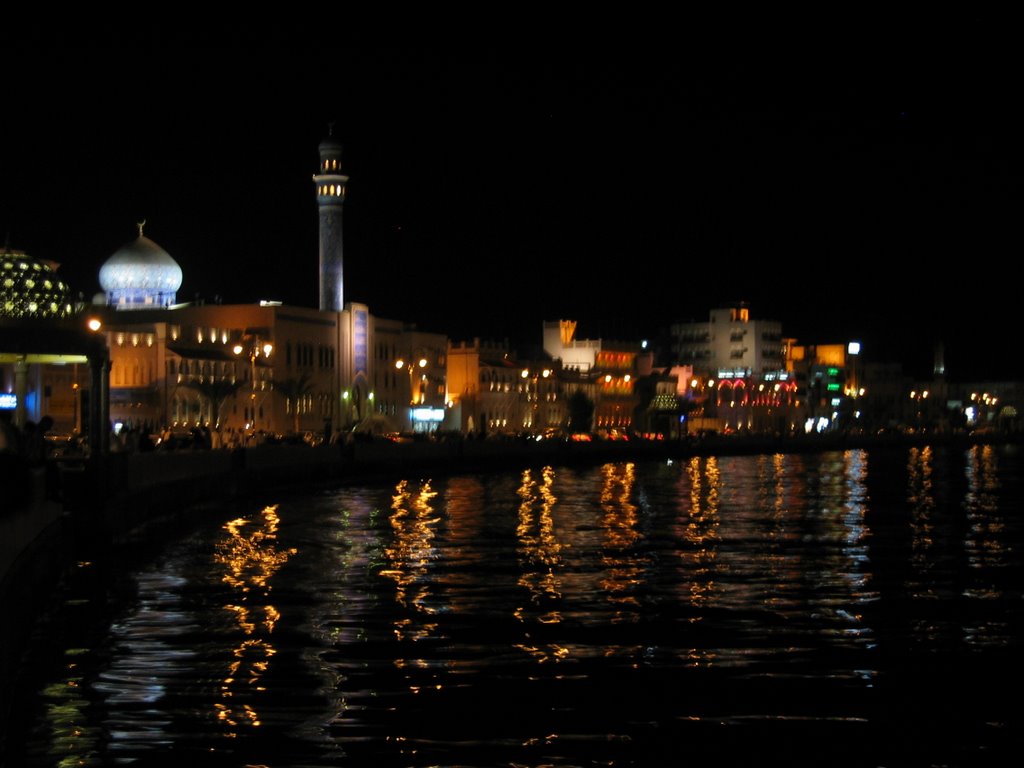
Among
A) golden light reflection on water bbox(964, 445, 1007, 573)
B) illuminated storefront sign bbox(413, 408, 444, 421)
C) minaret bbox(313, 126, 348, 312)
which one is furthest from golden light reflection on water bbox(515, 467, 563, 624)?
illuminated storefront sign bbox(413, 408, 444, 421)

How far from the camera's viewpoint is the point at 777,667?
1357cm

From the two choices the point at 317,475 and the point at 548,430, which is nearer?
the point at 317,475

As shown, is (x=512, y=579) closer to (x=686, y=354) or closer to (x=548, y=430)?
(x=548, y=430)

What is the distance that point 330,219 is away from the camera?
3445 inches

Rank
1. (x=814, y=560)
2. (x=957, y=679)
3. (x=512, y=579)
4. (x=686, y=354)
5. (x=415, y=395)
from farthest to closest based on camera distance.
Answer: (x=686, y=354)
(x=415, y=395)
(x=814, y=560)
(x=512, y=579)
(x=957, y=679)

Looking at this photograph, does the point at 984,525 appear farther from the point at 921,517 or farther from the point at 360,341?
the point at 360,341

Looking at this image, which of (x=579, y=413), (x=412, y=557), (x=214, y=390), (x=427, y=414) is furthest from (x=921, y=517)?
(x=579, y=413)

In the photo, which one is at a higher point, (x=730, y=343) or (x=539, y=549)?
(x=730, y=343)

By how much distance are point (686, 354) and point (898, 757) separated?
489 feet

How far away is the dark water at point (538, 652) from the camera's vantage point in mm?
11008

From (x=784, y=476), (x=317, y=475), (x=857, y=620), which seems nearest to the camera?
(x=857, y=620)

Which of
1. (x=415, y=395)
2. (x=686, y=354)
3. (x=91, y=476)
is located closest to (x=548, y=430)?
(x=415, y=395)

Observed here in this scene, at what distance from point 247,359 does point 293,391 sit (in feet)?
9.22

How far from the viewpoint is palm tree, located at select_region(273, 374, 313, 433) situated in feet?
264
